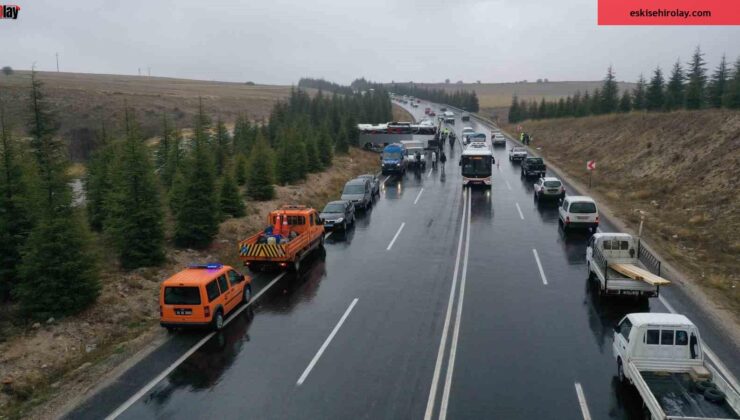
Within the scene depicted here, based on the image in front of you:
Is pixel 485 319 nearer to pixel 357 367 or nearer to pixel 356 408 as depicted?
pixel 357 367

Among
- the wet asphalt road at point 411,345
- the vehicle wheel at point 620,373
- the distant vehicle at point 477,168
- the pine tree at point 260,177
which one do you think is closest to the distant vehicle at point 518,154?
the distant vehicle at point 477,168

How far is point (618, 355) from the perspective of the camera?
43.2ft

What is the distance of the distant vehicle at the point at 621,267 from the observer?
17.3 m

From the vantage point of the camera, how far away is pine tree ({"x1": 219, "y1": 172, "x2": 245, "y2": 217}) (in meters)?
30.2

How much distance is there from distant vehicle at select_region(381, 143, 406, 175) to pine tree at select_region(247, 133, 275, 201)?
1829 centimetres

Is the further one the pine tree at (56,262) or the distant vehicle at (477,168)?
the distant vehicle at (477,168)

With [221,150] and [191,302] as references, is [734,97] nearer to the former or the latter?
[221,150]

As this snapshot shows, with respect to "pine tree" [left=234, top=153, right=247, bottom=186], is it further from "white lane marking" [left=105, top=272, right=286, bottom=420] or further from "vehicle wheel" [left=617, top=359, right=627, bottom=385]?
"vehicle wheel" [left=617, top=359, right=627, bottom=385]

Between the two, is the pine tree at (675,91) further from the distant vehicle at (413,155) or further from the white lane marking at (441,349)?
the white lane marking at (441,349)

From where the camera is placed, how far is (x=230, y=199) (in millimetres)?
30344

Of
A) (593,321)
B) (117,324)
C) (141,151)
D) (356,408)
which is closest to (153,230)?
(141,151)

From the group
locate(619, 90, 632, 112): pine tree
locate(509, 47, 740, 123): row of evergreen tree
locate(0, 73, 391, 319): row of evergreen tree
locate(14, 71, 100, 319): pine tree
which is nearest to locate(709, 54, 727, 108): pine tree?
locate(509, 47, 740, 123): row of evergreen tree

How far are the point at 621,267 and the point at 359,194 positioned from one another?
19554 millimetres

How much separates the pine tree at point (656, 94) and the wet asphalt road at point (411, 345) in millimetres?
47138
